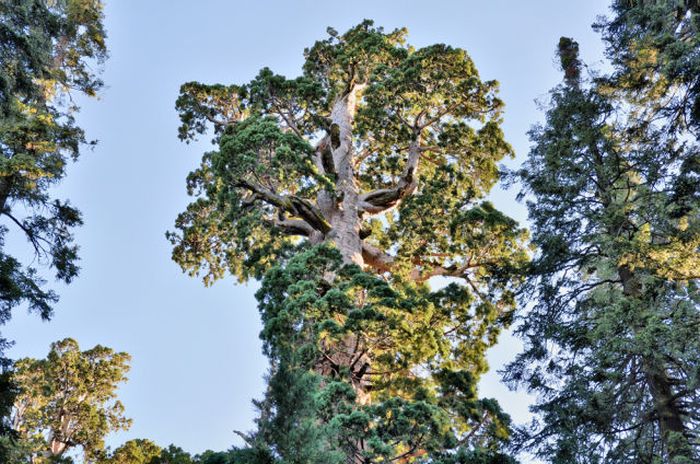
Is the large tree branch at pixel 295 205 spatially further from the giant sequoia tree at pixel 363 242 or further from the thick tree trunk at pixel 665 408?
the thick tree trunk at pixel 665 408

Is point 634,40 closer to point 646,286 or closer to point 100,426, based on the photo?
point 646,286

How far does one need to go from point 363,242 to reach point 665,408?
656 cm

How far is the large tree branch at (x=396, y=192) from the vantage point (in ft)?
41.1

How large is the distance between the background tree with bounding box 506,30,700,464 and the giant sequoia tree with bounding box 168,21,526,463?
3.69 feet

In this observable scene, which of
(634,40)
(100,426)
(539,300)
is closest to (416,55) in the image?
(634,40)

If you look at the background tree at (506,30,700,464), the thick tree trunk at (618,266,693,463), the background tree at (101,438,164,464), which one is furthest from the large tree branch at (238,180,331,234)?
the background tree at (101,438,164,464)

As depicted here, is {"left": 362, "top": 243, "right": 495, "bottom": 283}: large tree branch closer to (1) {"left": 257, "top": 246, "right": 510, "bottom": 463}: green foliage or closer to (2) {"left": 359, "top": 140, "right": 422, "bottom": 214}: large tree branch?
(2) {"left": 359, "top": 140, "right": 422, "bottom": 214}: large tree branch

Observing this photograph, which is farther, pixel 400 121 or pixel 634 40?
pixel 400 121

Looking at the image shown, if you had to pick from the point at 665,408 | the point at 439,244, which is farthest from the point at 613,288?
the point at 439,244

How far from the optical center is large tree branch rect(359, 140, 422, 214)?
1253 cm

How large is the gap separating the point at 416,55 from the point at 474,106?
5.86ft

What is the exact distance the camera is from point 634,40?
322 inches

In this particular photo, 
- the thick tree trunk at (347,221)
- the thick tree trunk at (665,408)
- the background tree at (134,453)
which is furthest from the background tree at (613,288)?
the background tree at (134,453)

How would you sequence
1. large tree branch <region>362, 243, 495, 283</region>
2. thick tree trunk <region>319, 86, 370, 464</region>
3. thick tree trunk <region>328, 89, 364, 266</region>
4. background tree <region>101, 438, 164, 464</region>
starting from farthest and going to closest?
background tree <region>101, 438, 164, 464</region>, large tree branch <region>362, 243, 495, 283</region>, thick tree trunk <region>328, 89, 364, 266</region>, thick tree trunk <region>319, 86, 370, 464</region>
